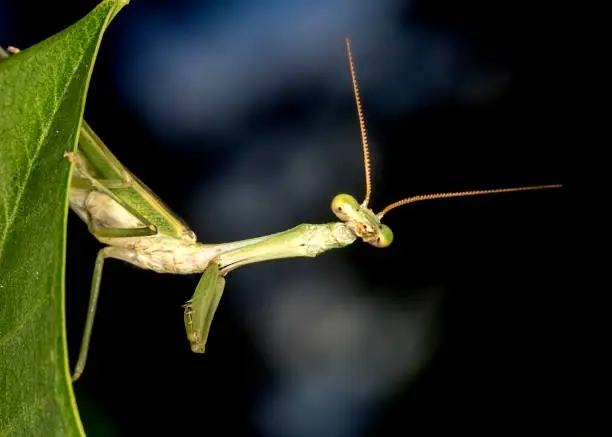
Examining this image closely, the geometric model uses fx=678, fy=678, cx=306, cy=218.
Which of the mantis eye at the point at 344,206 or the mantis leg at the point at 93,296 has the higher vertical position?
the mantis leg at the point at 93,296

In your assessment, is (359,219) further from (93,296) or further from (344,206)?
(93,296)

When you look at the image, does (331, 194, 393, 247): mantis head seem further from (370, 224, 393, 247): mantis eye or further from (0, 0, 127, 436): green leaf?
(0, 0, 127, 436): green leaf

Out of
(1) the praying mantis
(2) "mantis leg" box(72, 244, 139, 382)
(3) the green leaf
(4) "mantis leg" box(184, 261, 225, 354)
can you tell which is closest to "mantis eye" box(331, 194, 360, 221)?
(1) the praying mantis

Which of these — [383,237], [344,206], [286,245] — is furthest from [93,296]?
[383,237]

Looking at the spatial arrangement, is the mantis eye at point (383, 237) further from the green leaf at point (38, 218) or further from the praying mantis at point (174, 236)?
the green leaf at point (38, 218)

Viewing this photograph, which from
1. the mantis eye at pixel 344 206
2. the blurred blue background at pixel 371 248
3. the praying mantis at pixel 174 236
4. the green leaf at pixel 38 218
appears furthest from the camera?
the blurred blue background at pixel 371 248

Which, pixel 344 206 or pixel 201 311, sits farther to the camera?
pixel 344 206

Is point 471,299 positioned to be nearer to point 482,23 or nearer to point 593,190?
point 593,190

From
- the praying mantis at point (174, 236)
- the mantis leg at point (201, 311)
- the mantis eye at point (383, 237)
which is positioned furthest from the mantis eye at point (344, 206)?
the mantis leg at point (201, 311)
